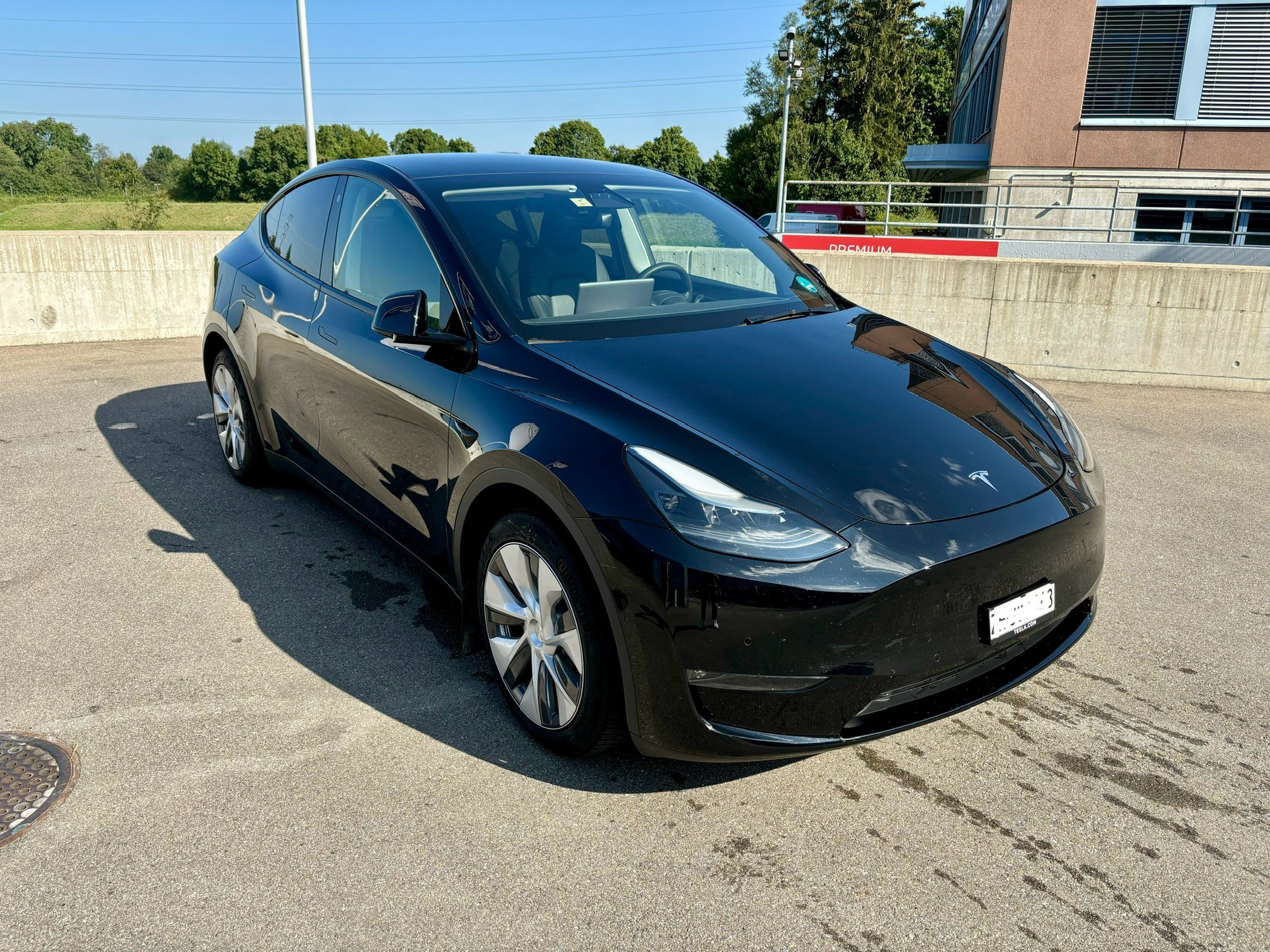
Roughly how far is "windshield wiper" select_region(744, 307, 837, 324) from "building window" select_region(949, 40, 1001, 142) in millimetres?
26063

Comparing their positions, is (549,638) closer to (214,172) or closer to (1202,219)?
(1202,219)

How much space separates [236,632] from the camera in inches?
149

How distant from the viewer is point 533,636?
2900 mm

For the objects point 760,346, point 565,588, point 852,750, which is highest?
point 760,346

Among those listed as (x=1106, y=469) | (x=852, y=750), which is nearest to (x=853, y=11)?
(x=1106, y=469)

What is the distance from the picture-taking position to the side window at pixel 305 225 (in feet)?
14.1

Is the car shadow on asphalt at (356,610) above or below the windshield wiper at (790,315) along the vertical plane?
below

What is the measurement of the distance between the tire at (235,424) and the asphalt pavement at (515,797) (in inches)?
29.1

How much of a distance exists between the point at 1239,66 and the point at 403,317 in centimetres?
2669

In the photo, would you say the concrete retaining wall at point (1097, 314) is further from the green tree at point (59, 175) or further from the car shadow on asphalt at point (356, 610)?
the green tree at point (59, 175)

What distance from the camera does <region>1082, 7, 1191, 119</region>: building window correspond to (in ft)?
76.1

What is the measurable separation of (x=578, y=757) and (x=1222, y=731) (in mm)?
2140

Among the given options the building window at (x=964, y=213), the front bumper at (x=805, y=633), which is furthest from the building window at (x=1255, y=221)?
the front bumper at (x=805, y=633)

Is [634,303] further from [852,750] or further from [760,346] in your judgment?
[852,750]
